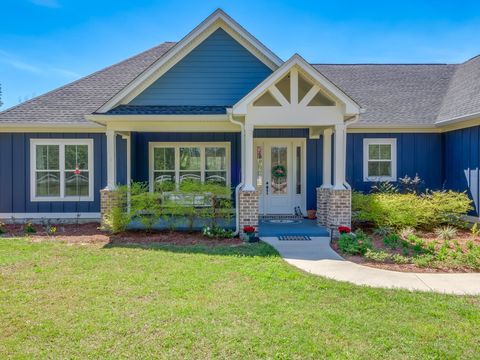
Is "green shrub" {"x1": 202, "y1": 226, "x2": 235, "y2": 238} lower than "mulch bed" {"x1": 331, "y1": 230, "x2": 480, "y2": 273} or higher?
higher

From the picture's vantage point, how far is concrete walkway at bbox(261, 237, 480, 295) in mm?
5160

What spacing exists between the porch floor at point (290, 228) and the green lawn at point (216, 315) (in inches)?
109

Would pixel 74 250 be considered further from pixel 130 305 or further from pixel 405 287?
pixel 405 287

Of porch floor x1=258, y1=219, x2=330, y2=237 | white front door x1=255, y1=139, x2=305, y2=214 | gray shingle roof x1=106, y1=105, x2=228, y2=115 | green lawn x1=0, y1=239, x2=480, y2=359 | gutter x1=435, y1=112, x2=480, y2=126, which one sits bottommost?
green lawn x1=0, y1=239, x2=480, y2=359

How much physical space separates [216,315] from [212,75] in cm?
806

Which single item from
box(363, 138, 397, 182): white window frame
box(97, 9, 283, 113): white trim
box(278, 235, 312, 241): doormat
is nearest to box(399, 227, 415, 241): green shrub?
box(278, 235, 312, 241): doormat

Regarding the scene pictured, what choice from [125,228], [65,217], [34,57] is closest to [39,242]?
[125,228]

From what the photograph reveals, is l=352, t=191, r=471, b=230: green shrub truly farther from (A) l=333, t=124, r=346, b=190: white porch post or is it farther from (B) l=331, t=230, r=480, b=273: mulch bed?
(A) l=333, t=124, r=346, b=190: white porch post

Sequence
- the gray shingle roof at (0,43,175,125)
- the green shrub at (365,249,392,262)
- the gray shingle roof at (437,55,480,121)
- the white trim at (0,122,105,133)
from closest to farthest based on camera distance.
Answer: the green shrub at (365,249,392,262) → the gray shingle roof at (437,55,480,121) → the white trim at (0,122,105,133) → the gray shingle roof at (0,43,175,125)

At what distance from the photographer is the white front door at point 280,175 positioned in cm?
1141

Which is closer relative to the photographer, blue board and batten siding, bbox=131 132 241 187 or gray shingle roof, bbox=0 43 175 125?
gray shingle roof, bbox=0 43 175 125

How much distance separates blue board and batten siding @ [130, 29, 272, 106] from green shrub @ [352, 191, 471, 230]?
16.1ft

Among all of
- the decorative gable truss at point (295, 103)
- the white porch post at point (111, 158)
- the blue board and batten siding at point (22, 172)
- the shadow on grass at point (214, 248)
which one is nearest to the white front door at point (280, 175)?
the decorative gable truss at point (295, 103)

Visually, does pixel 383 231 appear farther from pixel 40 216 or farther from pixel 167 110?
pixel 40 216
